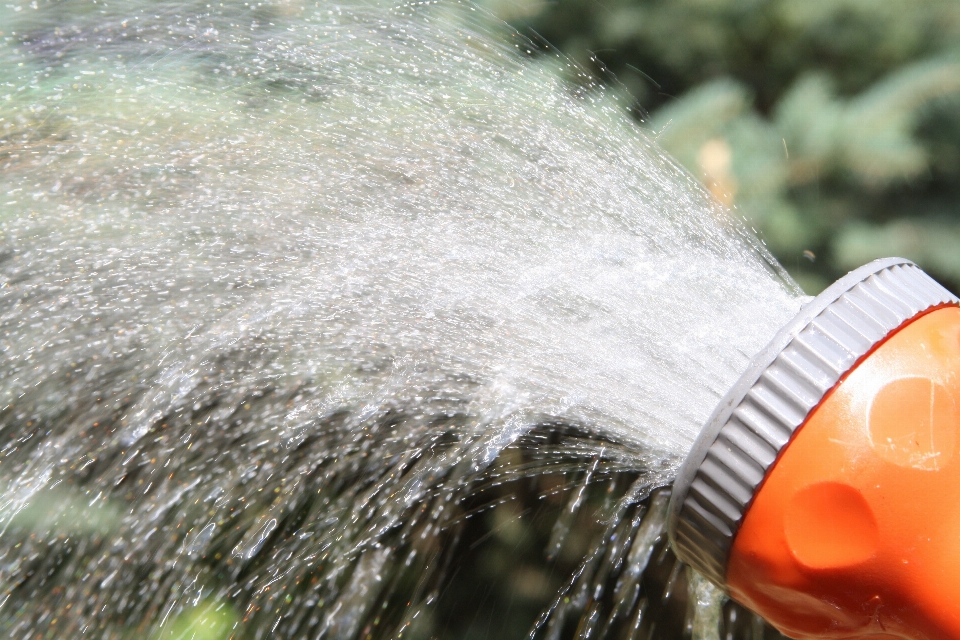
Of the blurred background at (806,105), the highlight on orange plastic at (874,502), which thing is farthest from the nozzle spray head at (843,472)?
the blurred background at (806,105)

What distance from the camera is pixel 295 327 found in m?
1.17

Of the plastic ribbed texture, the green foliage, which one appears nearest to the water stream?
the green foliage

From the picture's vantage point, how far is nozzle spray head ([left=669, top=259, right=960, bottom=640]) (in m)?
0.63

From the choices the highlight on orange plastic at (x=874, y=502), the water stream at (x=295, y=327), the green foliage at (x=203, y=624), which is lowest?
the green foliage at (x=203, y=624)

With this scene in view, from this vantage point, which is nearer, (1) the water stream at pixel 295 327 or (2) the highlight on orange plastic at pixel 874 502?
(2) the highlight on orange plastic at pixel 874 502

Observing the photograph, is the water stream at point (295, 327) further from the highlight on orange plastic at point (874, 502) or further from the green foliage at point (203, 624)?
the highlight on orange plastic at point (874, 502)

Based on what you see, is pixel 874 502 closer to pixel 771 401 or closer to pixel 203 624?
pixel 771 401

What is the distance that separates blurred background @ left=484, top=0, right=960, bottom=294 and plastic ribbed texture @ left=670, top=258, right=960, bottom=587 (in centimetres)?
62

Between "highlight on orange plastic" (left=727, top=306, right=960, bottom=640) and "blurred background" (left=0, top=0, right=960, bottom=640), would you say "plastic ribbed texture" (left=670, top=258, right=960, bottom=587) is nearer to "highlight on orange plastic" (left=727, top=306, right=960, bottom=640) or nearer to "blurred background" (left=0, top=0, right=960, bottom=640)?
"highlight on orange plastic" (left=727, top=306, right=960, bottom=640)

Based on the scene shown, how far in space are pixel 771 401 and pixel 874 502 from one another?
0.11 metres

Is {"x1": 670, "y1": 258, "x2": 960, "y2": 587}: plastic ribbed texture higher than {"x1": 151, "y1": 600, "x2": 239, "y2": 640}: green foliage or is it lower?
higher

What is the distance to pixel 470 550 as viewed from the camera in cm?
128

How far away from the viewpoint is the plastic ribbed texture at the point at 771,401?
0.63 meters

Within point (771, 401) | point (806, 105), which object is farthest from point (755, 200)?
point (771, 401)
